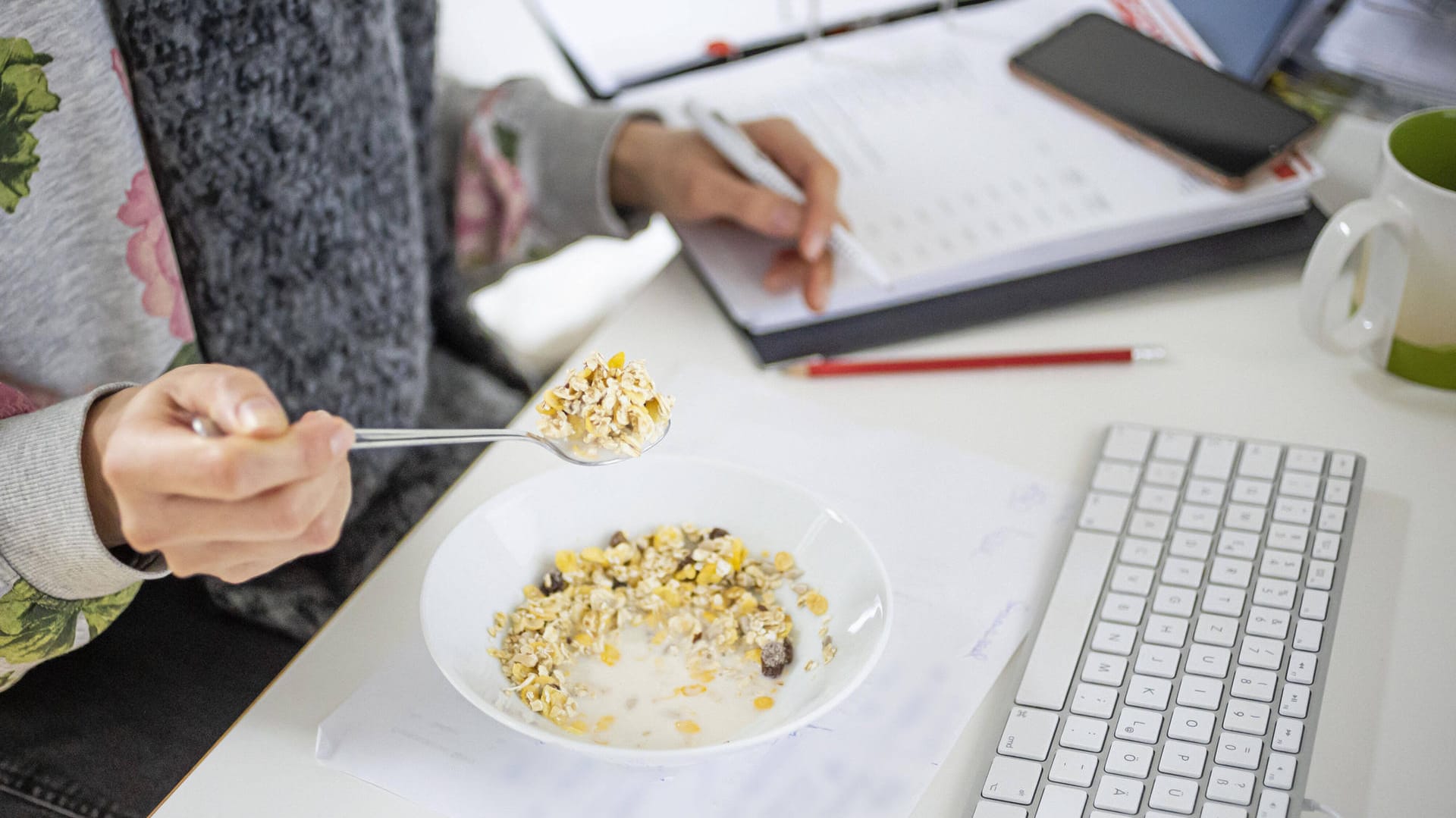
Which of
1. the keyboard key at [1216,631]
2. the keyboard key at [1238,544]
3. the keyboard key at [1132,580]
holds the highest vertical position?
the keyboard key at [1216,631]

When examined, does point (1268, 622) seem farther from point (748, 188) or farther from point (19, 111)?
point (19, 111)

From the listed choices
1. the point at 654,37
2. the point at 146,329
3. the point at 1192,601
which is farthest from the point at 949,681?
the point at 654,37

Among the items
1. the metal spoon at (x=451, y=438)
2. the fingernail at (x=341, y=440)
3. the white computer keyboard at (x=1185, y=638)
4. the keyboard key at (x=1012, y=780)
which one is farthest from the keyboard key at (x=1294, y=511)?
the fingernail at (x=341, y=440)

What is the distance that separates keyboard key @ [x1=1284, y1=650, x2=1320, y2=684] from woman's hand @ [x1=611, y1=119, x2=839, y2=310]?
0.35 m

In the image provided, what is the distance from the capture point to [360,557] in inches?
31.9

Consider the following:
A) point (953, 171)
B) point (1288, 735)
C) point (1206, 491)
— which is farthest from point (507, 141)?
point (1288, 735)

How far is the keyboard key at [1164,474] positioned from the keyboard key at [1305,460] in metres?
0.06

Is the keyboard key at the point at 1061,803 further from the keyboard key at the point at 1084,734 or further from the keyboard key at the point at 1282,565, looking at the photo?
the keyboard key at the point at 1282,565

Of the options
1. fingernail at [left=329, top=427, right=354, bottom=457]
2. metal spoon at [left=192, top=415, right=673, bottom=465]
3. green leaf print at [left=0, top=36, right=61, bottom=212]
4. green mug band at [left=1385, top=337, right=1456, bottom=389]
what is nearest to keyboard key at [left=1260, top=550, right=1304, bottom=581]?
green mug band at [left=1385, top=337, right=1456, bottom=389]

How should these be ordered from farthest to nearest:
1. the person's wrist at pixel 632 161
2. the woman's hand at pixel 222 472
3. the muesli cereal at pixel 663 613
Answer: the person's wrist at pixel 632 161 < the muesli cereal at pixel 663 613 < the woman's hand at pixel 222 472

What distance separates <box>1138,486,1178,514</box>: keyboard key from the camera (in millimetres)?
621

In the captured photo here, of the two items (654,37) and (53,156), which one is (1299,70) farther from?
(53,156)

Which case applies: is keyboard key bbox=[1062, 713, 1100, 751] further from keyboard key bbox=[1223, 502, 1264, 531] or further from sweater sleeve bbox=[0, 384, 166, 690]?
sweater sleeve bbox=[0, 384, 166, 690]

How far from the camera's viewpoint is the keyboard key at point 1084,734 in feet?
1.64
